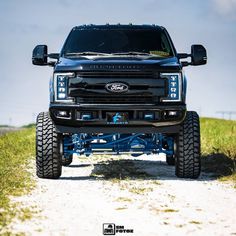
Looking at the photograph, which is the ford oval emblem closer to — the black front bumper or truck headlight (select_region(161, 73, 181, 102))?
the black front bumper

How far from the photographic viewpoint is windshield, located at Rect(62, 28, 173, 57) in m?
9.47

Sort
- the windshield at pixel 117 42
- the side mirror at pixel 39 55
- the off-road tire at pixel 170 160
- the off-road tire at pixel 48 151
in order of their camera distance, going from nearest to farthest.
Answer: the off-road tire at pixel 48 151
the side mirror at pixel 39 55
the windshield at pixel 117 42
the off-road tire at pixel 170 160

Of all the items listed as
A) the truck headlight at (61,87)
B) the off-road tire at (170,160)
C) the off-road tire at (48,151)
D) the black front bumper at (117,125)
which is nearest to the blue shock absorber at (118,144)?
the off-road tire at (48,151)

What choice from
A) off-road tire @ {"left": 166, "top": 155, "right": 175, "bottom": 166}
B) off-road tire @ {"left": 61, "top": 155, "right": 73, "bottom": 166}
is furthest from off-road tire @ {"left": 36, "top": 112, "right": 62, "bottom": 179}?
off-road tire @ {"left": 166, "top": 155, "right": 175, "bottom": 166}

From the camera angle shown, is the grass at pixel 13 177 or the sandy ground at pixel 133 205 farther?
the grass at pixel 13 177

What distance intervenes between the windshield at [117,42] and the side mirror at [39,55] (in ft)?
1.14

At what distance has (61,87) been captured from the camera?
8539 mm

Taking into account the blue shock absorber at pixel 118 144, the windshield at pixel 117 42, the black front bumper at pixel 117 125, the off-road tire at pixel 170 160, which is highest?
the windshield at pixel 117 42

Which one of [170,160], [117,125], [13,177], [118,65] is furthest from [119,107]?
[170,160]

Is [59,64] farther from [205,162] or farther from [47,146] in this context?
[205,162]

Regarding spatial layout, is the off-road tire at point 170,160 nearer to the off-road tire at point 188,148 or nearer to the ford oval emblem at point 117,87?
the off-road tire at point 188,148

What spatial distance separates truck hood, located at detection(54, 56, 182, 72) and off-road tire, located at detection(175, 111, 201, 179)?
0.98m

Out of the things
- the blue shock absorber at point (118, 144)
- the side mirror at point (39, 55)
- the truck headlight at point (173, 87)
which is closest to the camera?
the truck headlight at point (173, 87)

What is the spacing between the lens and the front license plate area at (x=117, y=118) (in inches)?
332
